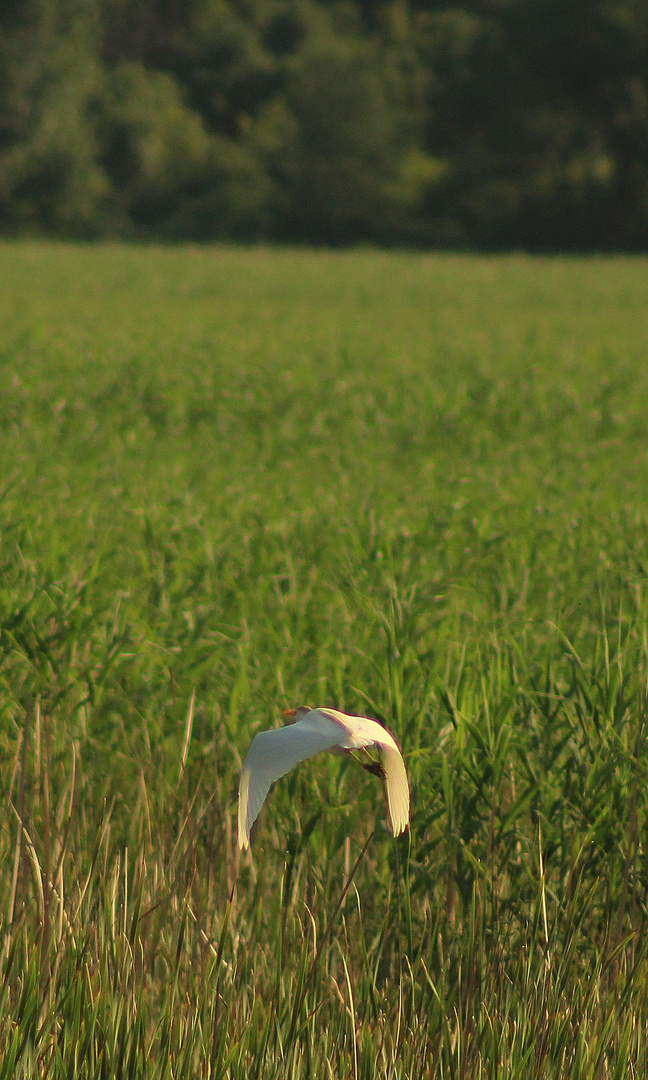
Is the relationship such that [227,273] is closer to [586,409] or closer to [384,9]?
[586,409]

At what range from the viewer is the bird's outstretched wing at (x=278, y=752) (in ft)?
4.27

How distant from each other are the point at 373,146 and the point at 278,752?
51.9m

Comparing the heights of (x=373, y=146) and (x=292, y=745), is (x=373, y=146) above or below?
above

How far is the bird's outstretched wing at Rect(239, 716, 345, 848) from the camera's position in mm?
1303

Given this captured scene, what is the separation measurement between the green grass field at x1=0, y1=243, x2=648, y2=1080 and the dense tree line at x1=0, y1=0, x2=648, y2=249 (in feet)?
139

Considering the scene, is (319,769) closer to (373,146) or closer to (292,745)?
(292,745)

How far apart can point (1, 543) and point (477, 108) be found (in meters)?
52.5

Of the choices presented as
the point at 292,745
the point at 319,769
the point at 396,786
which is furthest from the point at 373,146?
the point at 292,745

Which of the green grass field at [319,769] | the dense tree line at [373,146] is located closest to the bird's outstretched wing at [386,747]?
the green grass field at [319,769]

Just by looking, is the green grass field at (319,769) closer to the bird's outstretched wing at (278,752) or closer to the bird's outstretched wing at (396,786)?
the bird's outstretched wing at (396,786)

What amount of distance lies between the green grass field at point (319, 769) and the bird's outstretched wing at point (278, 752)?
27.1 inches

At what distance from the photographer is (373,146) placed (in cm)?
5006

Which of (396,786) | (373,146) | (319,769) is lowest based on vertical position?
(319,769)

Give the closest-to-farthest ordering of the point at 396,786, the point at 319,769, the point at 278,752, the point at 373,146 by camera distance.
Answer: the point at 278,752 → the point at 396,786 → the point at 319,769 → the point at 373,146
